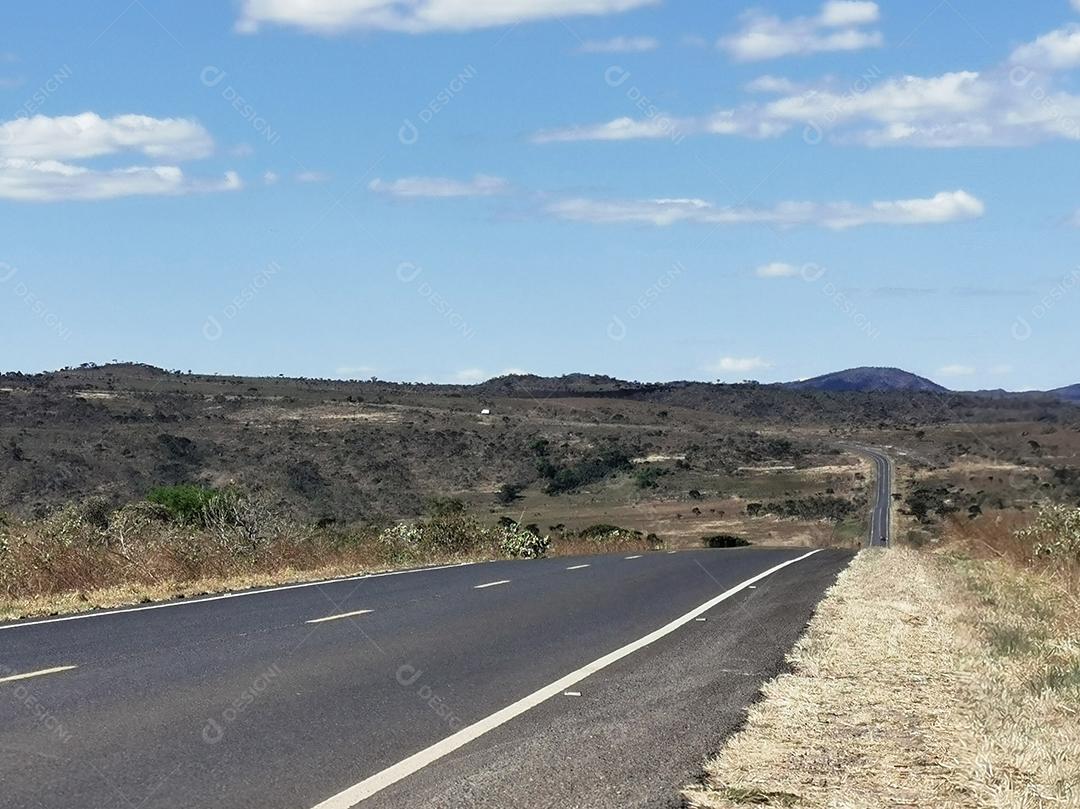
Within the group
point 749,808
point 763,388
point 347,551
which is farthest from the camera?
point 763,388

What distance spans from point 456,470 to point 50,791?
82.0 meters

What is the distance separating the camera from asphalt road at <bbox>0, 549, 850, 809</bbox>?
7.44m

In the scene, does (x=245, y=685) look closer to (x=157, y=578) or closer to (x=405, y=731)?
(x=405, y=731)

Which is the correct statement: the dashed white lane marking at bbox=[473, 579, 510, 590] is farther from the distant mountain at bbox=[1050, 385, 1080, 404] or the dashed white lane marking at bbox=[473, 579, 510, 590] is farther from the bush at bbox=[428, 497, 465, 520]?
the bush at bbox=[428, 497, 465, 520]

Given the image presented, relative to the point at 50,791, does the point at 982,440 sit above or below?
above

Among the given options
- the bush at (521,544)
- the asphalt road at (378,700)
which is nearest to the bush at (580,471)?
the bush at (521,544)

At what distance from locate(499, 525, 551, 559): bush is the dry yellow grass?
2108 centimetres

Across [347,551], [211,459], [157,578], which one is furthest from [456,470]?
[157,578]

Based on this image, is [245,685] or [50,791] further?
[245,685]

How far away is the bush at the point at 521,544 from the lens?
123 feet

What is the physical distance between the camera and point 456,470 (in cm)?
8900

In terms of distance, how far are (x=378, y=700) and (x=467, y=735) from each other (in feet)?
4.74

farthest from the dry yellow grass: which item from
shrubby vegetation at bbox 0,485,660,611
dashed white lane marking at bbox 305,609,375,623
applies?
shrubby vegetation at bbox 0,485,660,611

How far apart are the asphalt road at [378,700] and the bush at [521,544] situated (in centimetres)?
1851
